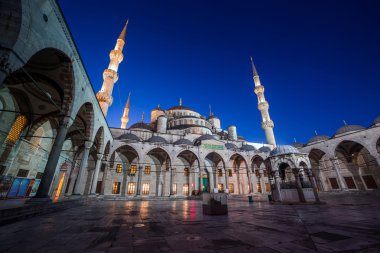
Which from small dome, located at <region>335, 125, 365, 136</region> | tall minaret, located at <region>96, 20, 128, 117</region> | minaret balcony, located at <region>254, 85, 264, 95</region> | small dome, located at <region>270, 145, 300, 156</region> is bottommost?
small dome, located at <region>270, 145, 300, 156</region>

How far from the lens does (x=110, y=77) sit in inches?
926

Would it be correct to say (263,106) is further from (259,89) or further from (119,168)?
(119,168)

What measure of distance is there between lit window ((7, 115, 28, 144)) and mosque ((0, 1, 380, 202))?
70mm

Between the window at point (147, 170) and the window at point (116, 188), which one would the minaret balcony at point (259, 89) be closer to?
the window at point (147, 170)

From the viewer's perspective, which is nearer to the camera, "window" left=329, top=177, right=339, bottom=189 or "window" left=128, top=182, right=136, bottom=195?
"window" left=128, top=182, right=136, bottom=195

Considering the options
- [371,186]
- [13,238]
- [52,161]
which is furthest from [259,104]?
[13,238]

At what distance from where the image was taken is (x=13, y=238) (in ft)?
9.93

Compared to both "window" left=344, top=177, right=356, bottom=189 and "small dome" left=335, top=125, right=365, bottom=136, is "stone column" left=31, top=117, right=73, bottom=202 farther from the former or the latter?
"small dome" left=335, top=125, right=365, bottom=136

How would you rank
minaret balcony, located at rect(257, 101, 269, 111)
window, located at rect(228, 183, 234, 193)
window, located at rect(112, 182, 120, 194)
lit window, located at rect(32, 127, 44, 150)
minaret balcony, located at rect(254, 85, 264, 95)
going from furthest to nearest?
minaret balcony, located at rect(254, 85, 264, 95), minaret balcony, located at rect(257, 101, 269, 111), window, located at rect(228, 183, 234, 193), window, located at rect(112, 182, 120, 194), lit window, located at rect(32, 127, 44, 150)

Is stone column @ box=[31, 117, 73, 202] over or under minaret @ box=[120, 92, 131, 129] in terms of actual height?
under

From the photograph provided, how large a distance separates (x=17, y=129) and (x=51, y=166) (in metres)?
8.29

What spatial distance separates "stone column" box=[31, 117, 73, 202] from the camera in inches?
285

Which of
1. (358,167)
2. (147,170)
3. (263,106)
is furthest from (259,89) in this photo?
(147,170)

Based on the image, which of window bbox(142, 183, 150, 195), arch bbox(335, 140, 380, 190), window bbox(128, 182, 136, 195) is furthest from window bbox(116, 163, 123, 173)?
arch bbox(335, 140, 380, 190)
